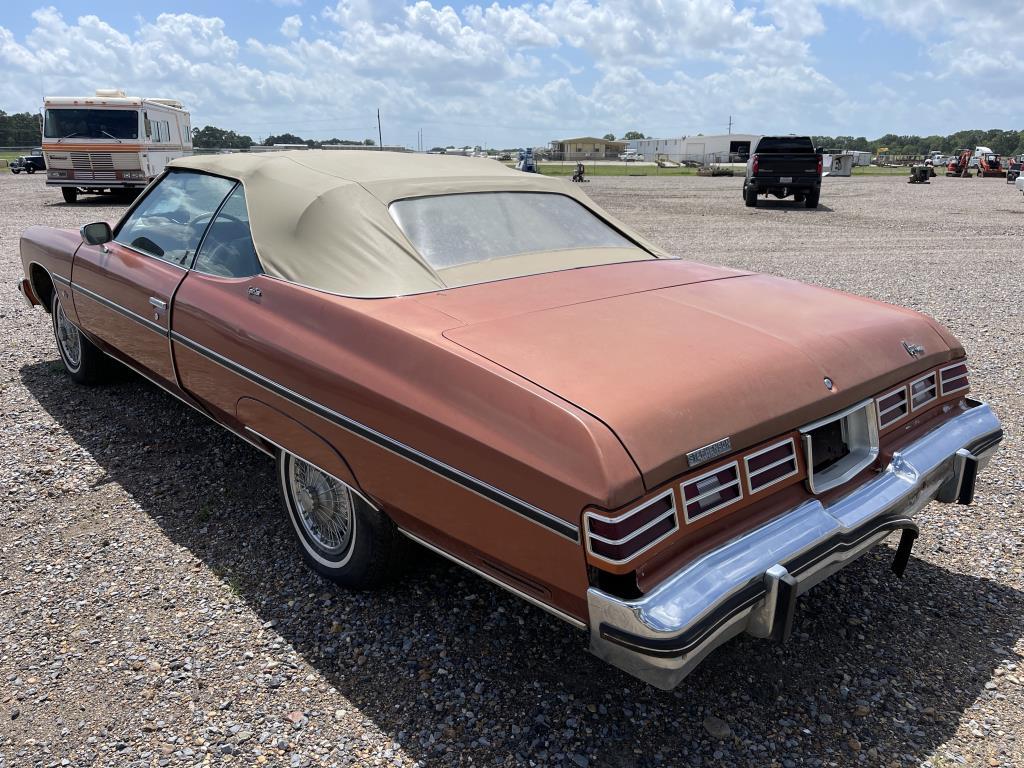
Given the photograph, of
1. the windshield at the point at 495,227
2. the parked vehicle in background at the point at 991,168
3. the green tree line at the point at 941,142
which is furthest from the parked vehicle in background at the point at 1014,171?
the green tree line at the point at 941,142

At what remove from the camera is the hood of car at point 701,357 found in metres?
2.02

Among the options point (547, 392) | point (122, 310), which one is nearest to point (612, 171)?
point (122, 310)

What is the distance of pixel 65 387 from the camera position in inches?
203

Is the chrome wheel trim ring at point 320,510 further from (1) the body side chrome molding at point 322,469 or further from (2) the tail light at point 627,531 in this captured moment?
(2) the tail light at point 627,531

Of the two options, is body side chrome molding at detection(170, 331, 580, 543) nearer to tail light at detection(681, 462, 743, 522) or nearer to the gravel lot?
tail light at detection(681, 462, 743, 522)

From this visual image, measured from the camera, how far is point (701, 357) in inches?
89.4

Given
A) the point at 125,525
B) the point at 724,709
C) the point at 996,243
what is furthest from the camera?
the point at 996,243

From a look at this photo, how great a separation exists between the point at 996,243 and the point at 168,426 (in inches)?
538

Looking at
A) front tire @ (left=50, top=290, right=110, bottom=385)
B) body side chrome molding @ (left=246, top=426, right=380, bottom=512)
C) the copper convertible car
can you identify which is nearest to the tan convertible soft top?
the copper convertible car

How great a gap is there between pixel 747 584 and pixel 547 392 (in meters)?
0.72

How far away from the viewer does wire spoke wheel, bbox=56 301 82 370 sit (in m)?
4.99

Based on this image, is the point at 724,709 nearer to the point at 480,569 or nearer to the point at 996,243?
the point at 480,569

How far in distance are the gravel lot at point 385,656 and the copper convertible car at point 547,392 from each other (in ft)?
1.06

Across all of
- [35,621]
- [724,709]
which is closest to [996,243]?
[724,709]
